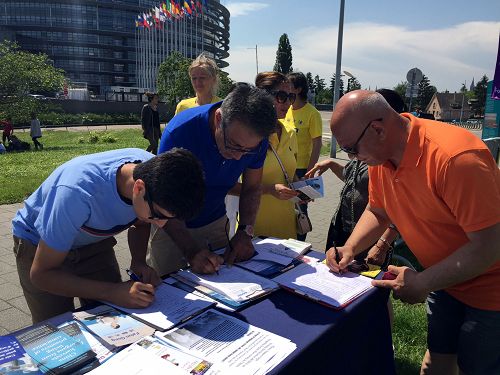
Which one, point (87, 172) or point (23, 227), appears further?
point (23, 227)

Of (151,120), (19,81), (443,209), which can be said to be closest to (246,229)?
(443,209)

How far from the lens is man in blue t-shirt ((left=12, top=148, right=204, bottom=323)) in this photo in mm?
1418

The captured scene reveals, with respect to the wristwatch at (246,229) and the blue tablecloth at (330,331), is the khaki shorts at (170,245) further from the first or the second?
the blue tablecloth at (330,331)

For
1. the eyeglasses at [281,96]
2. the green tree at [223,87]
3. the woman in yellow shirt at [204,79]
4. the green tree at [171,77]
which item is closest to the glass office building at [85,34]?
the green tree at [171,77]

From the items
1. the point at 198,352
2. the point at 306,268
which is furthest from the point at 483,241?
the point at 198,352

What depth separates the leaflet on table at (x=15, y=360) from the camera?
1147 mm

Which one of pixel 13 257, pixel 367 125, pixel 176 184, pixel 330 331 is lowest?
pixel 13 257

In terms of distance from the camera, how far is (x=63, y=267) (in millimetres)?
1717

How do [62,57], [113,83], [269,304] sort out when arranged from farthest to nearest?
[113,83]
[62,57]
[269,304]

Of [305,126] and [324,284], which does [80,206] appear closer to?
[324,284]

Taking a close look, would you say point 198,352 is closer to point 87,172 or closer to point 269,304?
point 269,304

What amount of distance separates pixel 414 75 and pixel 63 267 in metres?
9.69

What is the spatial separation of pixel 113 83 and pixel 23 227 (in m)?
75.3

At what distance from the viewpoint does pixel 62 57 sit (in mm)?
65938
